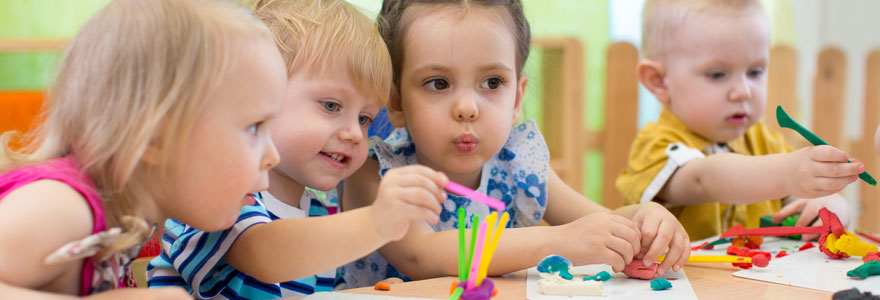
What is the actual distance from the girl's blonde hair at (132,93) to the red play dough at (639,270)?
0.50 m

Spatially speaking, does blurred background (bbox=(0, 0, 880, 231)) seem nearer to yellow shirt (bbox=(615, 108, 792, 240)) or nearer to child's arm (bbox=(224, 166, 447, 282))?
yellow shirt (bbox=(615, 108, 792, 240))

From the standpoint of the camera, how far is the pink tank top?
596mm

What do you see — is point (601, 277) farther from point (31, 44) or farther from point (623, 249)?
point (31, 44)

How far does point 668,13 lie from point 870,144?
1.78m

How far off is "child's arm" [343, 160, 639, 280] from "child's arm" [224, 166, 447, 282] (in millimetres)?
184

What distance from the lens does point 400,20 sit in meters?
1.09

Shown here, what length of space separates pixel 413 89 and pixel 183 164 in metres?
0.47

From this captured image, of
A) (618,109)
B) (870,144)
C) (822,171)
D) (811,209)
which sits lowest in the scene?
(870,144)

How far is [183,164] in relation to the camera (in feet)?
2.12

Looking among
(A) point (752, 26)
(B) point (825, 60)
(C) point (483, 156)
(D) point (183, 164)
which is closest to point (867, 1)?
(B) point (825, 60)

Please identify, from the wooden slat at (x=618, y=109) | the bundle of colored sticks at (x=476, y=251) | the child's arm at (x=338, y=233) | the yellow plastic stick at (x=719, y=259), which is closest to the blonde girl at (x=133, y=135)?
the child's arm at (x=338, y=233)

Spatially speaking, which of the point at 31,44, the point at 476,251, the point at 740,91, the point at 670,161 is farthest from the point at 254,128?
the point at 31,44

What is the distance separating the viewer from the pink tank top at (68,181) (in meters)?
0.60

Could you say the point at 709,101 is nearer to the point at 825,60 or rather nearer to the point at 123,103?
the point at 123,103
